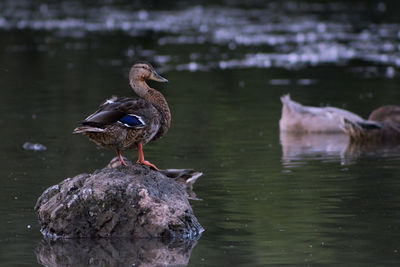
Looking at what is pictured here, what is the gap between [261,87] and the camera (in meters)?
25.2

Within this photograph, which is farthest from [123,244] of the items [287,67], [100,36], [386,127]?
[100,36]

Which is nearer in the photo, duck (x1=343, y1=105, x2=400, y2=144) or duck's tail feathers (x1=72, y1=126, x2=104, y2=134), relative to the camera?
duck's tail feathers (x1=72, y1=126, x2=104, y2=134)

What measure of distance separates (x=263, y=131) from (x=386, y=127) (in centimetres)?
235

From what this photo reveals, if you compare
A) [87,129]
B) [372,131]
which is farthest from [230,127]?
[87,129]

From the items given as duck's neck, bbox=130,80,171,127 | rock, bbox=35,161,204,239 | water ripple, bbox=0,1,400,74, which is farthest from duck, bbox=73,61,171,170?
water ripple, bbox=0,1,400,74

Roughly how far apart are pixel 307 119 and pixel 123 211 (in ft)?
29.2

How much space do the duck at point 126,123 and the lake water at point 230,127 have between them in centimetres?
114

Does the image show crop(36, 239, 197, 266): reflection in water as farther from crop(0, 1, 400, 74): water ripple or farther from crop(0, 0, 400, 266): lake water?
crop(0, 1, 400, 74): water ripple

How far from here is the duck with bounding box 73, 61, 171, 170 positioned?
1036 centimetres

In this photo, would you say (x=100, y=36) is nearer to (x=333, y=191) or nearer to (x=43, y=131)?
(x=43, y=131)

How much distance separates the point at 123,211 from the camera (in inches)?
404

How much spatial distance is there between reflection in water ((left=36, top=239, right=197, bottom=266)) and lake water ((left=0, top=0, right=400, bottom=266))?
22mm

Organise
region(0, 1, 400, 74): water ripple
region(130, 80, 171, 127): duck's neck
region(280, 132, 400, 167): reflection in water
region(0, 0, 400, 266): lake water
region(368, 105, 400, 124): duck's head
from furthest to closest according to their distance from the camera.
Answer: region(0, 1, 400, 74): water ripple < region(368, 105, 400, 124): duck's head < region(280, 132, 400, 167): reflection in water < region(130, 80, 171, 127): duck's neck < region(0, 0, 400, 266): lake water

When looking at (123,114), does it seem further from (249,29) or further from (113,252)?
(249,29)
